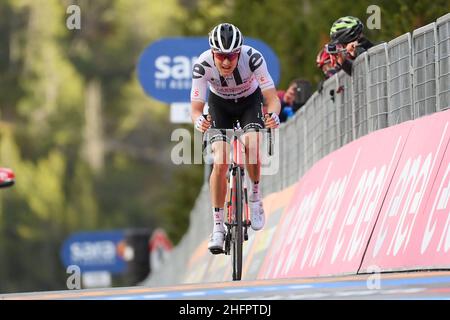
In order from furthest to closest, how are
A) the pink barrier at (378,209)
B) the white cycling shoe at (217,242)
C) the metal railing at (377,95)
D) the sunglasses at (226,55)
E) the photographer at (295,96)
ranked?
the photographer at (295,96) < the white cycling shoe at (217,242) < the sunglasses at (226,55) < the metal railing at (377,95) < the pink barrier at (378,209)

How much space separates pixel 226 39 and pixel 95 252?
50931 mm

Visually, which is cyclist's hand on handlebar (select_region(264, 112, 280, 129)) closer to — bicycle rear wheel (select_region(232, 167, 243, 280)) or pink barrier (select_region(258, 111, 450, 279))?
bicycle rear wheel (select_region(232, 167, 243, 280))

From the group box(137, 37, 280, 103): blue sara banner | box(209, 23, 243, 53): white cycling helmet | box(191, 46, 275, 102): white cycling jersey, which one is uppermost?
box(137, 37, 280, 103): blue sara banner

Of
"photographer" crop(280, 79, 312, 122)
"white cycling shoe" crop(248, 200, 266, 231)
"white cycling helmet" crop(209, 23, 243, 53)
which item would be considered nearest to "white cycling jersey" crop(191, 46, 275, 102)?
"white cycling helmet" crop(209, 23, 243, 53)

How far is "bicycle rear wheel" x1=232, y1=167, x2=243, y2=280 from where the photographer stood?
14.1 metres

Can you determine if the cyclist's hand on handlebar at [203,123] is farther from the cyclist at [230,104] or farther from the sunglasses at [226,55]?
the sunglasses at [226,55]

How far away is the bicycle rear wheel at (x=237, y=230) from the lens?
14062 millimetres

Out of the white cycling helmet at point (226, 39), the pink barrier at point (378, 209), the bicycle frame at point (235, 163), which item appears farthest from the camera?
the bicycle frame at point (235, 163)

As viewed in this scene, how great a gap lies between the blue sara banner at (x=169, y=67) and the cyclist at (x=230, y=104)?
1689 cm

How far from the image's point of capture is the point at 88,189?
100 m

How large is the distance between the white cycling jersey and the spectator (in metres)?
1.50

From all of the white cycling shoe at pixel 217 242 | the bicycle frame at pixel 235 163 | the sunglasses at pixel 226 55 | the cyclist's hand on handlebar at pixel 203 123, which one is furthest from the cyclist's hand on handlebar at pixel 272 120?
the white cycling shoe at pixel 217 242
